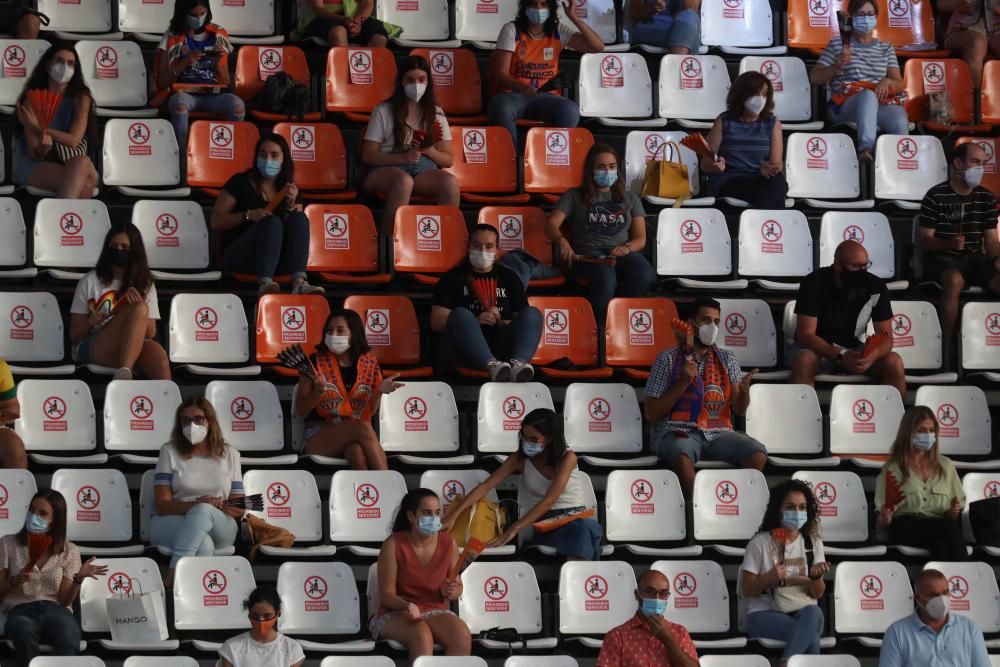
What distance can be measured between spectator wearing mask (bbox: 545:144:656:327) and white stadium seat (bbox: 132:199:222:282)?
1701mm

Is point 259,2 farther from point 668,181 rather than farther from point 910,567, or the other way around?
point 910,567

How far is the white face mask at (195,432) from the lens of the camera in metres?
8.53

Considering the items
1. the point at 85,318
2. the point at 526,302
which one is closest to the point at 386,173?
the point at 526,302

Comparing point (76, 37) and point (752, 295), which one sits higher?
point (76, 37)

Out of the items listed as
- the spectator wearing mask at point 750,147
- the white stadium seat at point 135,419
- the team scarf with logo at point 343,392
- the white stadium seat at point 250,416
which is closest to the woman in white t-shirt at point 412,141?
the spectator wearing mask at point 750,147

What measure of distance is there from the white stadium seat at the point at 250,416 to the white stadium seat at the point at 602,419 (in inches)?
51.7

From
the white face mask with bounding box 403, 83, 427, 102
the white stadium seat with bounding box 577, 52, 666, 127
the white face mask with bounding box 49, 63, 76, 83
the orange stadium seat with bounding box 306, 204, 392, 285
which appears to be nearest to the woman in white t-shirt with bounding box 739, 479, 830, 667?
the orange stadium seat with bounding box 306, 204, 392, 285

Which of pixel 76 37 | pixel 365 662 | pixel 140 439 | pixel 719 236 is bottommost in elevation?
pixel 365 662

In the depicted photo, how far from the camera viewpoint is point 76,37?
37.0ft

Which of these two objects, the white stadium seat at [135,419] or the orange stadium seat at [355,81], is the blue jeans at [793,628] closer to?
the white stadium seat at [135,419]

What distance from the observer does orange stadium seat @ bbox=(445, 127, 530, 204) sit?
10773 mm

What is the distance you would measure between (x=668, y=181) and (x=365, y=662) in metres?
3.78

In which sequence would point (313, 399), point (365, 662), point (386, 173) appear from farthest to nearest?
1. point (386, 173)
2. point (313, 399)
3. point (365, 662)

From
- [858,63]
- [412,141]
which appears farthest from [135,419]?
[858,63]
